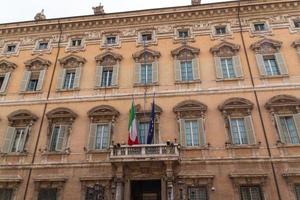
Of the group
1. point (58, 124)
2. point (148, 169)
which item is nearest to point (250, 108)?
point (148, 169)

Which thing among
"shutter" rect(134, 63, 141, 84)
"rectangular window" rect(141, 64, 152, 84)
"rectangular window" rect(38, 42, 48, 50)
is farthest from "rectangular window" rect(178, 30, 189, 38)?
"rectangular window" rect(38, 42, 48, 50)

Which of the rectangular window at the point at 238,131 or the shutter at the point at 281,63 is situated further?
the shutter at the point at 281,63

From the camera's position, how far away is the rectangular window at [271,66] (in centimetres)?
1761

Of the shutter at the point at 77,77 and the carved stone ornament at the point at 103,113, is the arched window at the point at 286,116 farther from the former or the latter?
the shutter at the point at 77,77

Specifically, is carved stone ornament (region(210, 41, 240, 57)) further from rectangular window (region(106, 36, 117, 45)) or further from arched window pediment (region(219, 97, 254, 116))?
rectangular window (region(106, 36, 117, 45))

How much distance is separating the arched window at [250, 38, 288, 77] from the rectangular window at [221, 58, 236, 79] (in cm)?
163

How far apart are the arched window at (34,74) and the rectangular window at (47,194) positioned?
22.5 feet

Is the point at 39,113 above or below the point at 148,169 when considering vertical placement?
above

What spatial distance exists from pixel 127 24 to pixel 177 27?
12.3 ft

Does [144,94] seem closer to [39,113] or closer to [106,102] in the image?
[106,102]

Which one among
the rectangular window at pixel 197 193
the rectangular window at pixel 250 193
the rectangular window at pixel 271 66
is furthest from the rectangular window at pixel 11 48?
the rectangular window at pixel 250 193

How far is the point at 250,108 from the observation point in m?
16.2

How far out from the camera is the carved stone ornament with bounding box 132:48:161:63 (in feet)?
63.5

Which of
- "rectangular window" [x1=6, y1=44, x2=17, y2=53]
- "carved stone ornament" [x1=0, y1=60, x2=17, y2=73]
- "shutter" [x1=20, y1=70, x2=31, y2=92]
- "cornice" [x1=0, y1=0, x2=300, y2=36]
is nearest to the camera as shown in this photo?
"shutter" [x1=20, y1=70, x2=31, y2=92]
